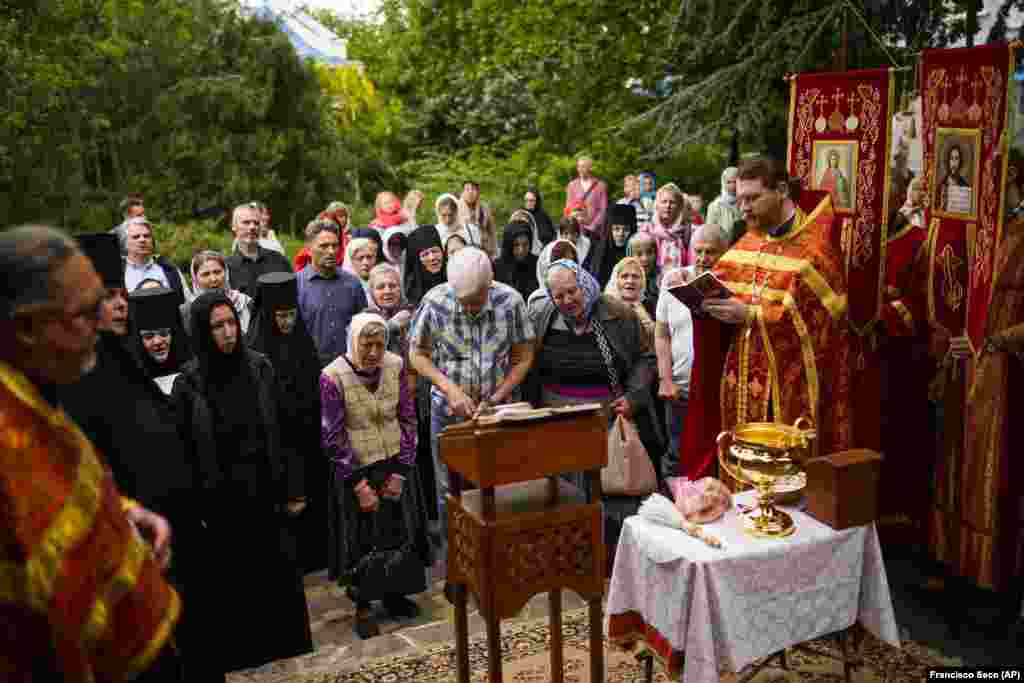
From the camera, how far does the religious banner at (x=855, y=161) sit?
547cm

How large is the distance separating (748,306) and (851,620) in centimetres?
161

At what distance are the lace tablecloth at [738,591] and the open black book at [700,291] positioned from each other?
101cm

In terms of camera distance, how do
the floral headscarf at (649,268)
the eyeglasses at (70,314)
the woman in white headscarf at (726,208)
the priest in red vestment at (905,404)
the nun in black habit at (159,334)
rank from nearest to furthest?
1. the eyeglasses at (70,314)
2. the nun in black habit at (159,334)
3. the priest in red vestment at (905,404)
4. the floral headscarf at (649,268)
5. the woman in white headscarf at (726,208)

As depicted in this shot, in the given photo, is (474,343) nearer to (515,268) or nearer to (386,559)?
(386,559)

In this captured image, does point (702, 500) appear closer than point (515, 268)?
Yes

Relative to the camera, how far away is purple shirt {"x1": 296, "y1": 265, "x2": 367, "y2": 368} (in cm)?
655

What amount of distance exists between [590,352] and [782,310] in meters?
1.11

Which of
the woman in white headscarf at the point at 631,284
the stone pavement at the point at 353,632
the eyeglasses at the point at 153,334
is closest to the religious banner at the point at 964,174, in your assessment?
the woman in white headscarf at the point at 631,284

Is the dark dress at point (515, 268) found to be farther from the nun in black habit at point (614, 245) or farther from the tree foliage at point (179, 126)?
the tree foliage at point (179, 126)

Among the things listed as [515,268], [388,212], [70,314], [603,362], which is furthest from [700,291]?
[388,212]

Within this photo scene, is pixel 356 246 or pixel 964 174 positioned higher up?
pixel 964 174

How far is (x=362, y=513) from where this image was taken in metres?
5.32

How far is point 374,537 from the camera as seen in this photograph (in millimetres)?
5340

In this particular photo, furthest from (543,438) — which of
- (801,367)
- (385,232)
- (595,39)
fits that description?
(595,39)
